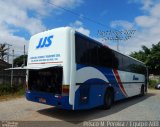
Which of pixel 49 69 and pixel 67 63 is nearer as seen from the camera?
pixel 67 63

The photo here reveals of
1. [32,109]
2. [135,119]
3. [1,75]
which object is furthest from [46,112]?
[1,75]

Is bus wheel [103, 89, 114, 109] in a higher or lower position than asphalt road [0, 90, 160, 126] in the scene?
higher

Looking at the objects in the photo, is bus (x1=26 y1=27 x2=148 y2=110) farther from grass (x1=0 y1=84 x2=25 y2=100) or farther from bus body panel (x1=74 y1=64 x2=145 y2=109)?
grass (x1=0 y1=84 x2=25 y2=100)

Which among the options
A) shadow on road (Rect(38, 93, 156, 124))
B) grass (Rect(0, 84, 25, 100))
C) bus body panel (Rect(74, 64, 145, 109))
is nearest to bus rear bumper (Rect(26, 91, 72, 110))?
bus body panel (Rect(74, 64, 145, 109))

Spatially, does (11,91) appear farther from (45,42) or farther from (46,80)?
(45,42)

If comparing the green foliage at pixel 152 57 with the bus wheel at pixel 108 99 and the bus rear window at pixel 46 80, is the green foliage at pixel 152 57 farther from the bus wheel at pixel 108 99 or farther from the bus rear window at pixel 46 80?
the bus rear window at pixel 46 80

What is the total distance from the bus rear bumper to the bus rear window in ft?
0.59

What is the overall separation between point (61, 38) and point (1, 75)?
474 inches

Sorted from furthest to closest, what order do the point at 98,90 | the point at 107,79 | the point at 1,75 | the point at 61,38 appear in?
1. the point at 1,75
2. the point at 107,79
3. the point at 98,90
4. the point at 61,38

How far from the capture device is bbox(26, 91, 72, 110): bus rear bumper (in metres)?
9.48

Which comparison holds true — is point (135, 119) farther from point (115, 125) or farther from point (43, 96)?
point (43, 96)

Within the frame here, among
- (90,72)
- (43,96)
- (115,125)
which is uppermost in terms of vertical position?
(90,72)

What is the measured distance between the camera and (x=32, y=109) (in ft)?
39.0

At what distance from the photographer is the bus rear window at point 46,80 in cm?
993
